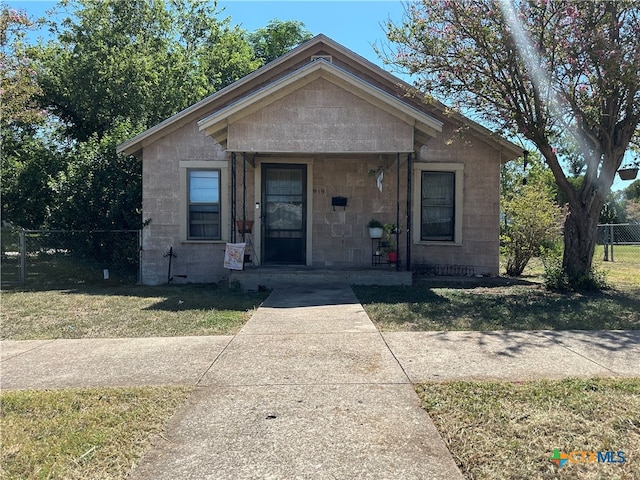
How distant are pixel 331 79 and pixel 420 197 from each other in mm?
3851

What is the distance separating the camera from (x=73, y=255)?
40.1 feet

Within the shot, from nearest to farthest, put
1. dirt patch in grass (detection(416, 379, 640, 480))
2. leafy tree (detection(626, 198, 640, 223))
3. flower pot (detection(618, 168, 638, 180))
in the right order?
dirt patch in grass (detection(416, 379, 640, 480)) < flower pot (detection(618, 168, 638, 180)) < leafy tree (detection(626, 198, 640, 223))

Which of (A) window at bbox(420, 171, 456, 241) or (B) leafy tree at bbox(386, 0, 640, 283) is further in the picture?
(A) window at bbox(420, 171, 456, 241)

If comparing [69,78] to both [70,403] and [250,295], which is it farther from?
[70,403]

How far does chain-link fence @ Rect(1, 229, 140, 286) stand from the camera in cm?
1183

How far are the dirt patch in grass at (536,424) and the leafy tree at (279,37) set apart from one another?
30130 mm

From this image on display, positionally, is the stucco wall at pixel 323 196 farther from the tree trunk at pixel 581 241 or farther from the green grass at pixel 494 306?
the tree trunk at pixel 581 241

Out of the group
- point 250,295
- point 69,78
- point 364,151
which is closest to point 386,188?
point 364,151

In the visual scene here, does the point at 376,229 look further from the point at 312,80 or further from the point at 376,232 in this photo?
the point at 312,80

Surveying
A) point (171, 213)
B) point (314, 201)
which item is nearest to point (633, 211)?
point (314, 201)

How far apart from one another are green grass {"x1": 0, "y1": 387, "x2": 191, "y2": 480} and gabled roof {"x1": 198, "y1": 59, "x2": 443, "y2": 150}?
6521 millimetres

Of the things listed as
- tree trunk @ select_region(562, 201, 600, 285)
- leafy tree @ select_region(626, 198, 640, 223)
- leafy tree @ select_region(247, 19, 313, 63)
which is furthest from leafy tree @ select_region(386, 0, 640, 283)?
leafy tree @ select_region(626, 198, 640, 223)

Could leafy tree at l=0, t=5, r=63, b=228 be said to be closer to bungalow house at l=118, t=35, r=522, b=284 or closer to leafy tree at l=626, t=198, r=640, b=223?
bungalow house at l=118, t=35, r=522, b=284

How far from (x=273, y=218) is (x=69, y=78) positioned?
12.5m
